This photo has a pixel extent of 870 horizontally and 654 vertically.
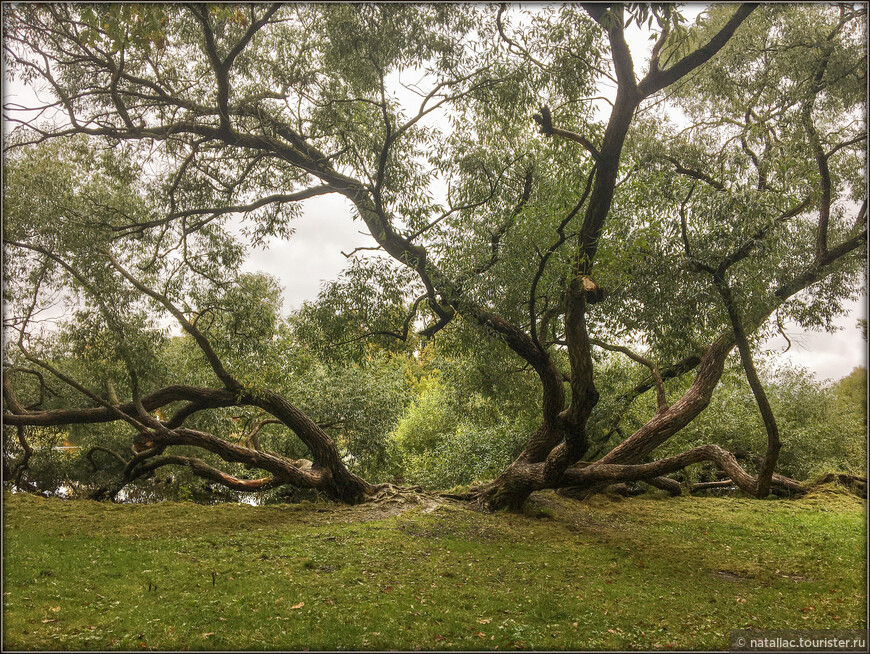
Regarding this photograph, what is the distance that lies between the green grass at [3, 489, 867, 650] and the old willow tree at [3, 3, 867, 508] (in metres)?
1.45

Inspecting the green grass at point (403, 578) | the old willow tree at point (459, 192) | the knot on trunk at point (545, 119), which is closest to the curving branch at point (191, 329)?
the old willow tree at point (459, 192)

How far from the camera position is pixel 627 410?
13484 millimetres

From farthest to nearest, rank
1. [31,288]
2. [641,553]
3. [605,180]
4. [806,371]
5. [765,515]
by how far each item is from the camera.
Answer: [806,371] < [765,515] < [31,288] < [641,553] < [605,180]

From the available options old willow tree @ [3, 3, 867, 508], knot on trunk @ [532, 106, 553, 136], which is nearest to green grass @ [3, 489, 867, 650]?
old willow tree @ [3, 3, 867, 508]

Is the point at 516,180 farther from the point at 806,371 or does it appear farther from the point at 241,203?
the point at 806,371

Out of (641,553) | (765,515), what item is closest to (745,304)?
(641,553)

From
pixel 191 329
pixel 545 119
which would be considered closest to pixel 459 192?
pixel 545 119

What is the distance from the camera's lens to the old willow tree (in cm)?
808

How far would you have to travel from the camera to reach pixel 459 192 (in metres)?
10.3

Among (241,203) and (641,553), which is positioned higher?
(241,203)

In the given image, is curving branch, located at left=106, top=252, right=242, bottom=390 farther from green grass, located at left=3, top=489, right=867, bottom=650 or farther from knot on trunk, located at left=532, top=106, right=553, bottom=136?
knot on trunk, located at left=532, top=106, right=553, bottom=136

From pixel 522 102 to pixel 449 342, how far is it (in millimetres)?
4385

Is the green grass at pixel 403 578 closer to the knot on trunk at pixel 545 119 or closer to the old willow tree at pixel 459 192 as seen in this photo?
the old willow tree at pixel 459 192

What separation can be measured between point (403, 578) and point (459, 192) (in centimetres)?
642
